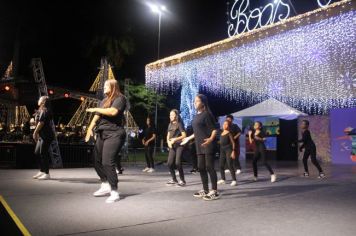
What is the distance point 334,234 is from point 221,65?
53.8 ft

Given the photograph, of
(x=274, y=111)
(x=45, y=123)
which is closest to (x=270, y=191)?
(x=45, y=123)

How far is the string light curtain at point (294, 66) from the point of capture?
14477mm

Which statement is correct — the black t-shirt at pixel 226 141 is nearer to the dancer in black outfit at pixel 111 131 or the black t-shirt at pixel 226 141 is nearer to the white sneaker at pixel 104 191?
the white sneaker at pixel 104 191

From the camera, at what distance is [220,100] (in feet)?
108

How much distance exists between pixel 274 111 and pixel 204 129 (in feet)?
45.0

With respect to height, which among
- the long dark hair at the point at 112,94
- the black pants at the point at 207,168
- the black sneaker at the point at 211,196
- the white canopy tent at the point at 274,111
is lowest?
the black sneaker at the point at 211,196

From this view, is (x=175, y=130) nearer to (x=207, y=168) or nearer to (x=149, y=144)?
(x=207, y=168)

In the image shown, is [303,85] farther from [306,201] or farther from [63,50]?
[63,50]

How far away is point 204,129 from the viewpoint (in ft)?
20.5

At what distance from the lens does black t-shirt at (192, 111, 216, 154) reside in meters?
6.23

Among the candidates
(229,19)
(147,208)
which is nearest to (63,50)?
(229,19)

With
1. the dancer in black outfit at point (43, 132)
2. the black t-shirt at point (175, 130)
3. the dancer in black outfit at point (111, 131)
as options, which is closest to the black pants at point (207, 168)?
the dancer in black outfit at point (111, 131)

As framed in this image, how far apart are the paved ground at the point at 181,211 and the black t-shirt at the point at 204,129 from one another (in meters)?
0.81

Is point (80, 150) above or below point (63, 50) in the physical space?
below
